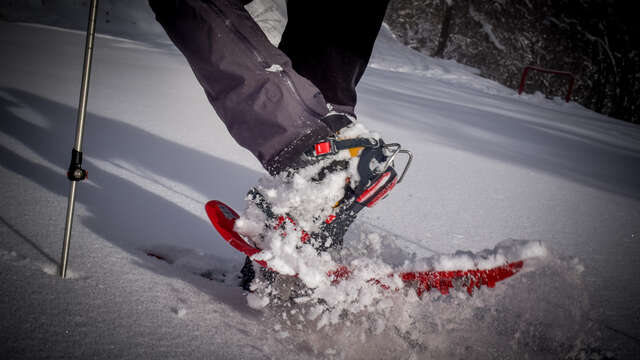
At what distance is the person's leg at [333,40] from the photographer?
0.81m

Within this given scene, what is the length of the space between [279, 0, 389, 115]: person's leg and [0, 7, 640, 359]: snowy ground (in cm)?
48

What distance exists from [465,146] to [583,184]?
2.33 feet

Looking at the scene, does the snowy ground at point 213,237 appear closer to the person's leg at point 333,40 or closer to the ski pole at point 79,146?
the ski pole at point 79,146

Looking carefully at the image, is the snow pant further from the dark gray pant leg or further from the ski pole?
the ski pole

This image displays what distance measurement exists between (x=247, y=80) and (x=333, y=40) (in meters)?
0.34

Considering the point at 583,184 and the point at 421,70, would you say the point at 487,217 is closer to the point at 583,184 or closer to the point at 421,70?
the point at 583,184

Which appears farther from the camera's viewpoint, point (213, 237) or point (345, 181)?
point (213, 237)

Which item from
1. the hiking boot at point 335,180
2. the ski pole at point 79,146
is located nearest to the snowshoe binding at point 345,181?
the hiking boot at point 335,180

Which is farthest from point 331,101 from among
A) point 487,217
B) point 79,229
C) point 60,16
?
point 60,16

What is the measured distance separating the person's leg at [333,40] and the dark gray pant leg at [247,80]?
0.75 ft

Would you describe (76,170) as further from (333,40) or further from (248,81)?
(333,40)

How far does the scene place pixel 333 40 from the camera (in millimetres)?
837

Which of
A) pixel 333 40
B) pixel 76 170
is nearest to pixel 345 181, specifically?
pixel 333 40

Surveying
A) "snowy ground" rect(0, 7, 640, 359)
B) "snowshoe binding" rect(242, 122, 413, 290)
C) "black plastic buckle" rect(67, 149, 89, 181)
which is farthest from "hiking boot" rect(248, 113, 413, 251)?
"black plastic buckle" rect(67, 149, 89, 181)
